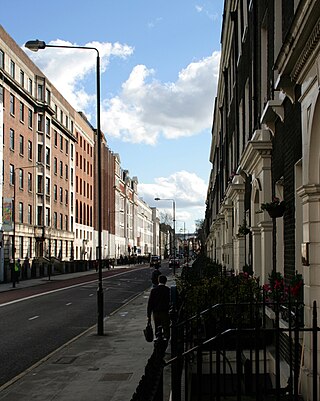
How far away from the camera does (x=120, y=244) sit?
129500mm

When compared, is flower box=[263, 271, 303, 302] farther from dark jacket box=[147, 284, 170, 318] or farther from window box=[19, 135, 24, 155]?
window box=[19, 135, 24, 155]

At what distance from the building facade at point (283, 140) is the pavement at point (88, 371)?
3.46 m

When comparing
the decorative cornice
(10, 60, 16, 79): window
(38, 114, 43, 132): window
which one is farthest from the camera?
(38, 114, 43, 132): window

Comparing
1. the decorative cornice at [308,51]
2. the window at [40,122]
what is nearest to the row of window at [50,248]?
the window at [40,122]

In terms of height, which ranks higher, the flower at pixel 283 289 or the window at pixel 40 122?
the window at pixel 40 122

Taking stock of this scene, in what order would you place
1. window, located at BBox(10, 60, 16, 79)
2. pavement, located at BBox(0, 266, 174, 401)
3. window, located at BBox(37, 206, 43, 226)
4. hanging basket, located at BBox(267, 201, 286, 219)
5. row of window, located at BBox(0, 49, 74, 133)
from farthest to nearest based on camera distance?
1. window, located at BBox(37, 206, 43, 226)
2. window, located at BBox(10, 60, 16, 79)
3. row of window, located at BBox(0, 49, 74, 133)
4. hanging basket, located at BBox(267, 201, 286, 219)
5. pavement, located at BBox(0, 266, 174, 401)

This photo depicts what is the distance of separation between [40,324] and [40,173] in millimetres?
46677

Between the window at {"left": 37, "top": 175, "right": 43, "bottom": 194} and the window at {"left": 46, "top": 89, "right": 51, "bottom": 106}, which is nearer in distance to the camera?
the window at {"left": 37, "top": 175, "right": 43, "bottom": 194}

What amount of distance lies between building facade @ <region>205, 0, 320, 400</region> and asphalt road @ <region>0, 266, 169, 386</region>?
5859mm

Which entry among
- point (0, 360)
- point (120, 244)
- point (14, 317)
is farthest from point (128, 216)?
point (0, 360)

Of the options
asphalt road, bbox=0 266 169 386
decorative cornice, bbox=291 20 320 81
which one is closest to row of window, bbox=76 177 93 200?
asphalt road, bbox=0 266 169 386

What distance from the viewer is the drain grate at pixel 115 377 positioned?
1099cm

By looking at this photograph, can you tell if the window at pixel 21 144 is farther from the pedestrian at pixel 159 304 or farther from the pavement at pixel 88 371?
the pedestrian at pixel 159 304

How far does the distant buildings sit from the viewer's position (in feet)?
178
